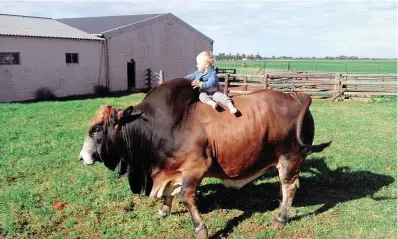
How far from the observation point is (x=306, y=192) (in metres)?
6.35

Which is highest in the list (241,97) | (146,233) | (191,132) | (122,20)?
(122,20)

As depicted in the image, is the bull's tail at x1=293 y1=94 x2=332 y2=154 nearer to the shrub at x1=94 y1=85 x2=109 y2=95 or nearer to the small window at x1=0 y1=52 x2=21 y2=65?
the small window at x1=0 y1=52 x2=21 y2=65

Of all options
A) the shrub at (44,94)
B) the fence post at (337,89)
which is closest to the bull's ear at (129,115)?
the fence post at (337,89)

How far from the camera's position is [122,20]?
26844 millimetres

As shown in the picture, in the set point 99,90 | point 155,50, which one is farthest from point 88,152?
point 155,50

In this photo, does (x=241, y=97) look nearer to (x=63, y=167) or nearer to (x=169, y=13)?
(x=63, y=167)

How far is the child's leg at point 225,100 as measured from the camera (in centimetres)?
473

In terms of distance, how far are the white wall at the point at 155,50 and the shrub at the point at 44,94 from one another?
4169 millimetres

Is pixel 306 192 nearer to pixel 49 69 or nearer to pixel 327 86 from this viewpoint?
pixel 327 86

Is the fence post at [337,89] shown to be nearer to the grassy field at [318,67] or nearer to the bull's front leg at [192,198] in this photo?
the bull's front leg at [192,198]

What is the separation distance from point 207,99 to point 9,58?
17.1 meters

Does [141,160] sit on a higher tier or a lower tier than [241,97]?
lower

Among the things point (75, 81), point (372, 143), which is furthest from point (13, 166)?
point (75, 81)

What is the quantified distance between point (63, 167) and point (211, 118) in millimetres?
4044
